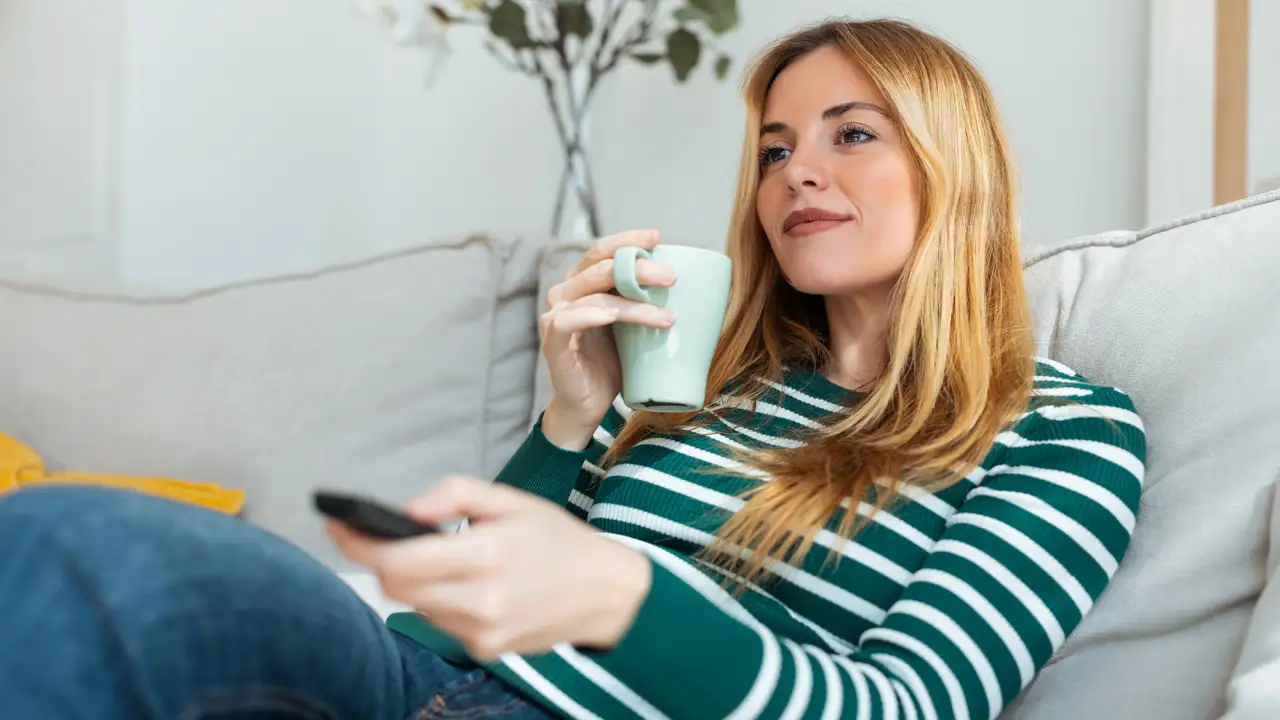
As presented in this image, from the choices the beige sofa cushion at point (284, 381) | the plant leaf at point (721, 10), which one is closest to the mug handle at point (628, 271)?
the beige sofa cushion at point (284, 381)

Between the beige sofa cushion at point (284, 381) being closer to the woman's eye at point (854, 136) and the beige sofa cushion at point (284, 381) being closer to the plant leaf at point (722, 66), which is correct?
the woman's eye at point (854, 136)

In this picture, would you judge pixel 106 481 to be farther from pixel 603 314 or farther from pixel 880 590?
pixel 880 590

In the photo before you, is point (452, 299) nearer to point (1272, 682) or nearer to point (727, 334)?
point (727, 334)

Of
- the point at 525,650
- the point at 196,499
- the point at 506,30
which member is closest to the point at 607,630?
the point at 525,650

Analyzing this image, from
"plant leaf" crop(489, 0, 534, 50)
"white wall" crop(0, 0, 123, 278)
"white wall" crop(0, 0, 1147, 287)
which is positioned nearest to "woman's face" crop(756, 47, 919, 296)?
"white wall" crop(0, 0, 1147, 287)

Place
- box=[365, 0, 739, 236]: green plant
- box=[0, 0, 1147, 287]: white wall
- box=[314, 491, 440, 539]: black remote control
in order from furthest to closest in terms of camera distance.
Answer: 1. box=[365, 0, 739, 236]: green plant
2. box=[0, 0, 1147, 287]: white wall
3. box=[314, 491, 440, 539]: black remote control

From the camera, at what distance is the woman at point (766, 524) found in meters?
0.52

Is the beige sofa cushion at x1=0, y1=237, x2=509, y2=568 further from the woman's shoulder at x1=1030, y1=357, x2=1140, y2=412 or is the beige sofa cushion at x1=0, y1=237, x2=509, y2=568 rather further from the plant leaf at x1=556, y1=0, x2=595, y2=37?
the woman's shoulder at x1=1030, y1=357, x2=1140, y2=412

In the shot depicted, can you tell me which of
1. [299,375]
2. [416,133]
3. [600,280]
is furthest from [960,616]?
[416,133]

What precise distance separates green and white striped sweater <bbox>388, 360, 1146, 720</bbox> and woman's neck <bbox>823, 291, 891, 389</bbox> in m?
0.12

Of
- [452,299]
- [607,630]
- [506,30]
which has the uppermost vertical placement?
[506,30]

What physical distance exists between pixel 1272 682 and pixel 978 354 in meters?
0.40

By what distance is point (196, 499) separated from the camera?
1.33m

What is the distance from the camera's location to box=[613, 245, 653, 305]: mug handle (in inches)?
31.6
